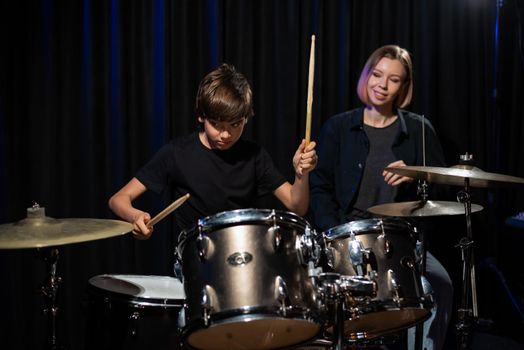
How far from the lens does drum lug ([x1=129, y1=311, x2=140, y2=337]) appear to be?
2.32 m

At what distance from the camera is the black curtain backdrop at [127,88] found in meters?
3.29

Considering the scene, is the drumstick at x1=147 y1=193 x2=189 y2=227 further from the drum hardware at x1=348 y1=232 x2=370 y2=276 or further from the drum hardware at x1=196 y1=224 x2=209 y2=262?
the drum hardware at x1=348 y1=232 x2=370 y2=276

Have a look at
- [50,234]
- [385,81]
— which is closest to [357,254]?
[50,234]

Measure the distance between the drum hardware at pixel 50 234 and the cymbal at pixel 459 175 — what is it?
3.73ft

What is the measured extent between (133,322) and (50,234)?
16.8 inches

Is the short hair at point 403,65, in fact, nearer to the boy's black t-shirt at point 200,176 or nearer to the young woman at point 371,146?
the young woman at point 371,146

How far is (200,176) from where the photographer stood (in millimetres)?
2891

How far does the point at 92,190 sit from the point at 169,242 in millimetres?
475

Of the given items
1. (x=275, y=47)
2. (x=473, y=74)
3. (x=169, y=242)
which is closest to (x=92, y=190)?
(x=169, y=242)

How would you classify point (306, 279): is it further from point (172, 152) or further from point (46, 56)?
point (46, 56)

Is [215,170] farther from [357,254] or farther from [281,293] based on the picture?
[281,293]

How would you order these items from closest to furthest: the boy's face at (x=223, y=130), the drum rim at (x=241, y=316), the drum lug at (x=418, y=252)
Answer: the drum rim at (x=241, y=316) → the drum lug at (x=418, y=252) → the boy's face at (x=223, y=130)

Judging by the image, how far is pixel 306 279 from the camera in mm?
2168

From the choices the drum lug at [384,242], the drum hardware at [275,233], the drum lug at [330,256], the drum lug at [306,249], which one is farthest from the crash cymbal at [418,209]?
the drum hardware at [275,233]
